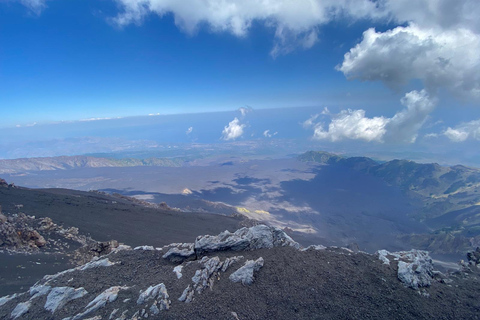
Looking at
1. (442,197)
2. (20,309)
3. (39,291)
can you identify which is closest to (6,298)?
(39,291)

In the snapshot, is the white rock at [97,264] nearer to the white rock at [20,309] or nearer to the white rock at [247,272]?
the white rock at [20,309]

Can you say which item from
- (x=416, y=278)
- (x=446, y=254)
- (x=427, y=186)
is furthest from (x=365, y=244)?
(x=427, y=186)

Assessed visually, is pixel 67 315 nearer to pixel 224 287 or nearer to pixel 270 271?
pixel 224 287

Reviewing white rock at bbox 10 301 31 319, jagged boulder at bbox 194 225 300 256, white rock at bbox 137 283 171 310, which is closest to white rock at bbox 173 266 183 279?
white rock at bbox 137 283 171 310

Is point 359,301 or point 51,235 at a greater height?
point 359,301

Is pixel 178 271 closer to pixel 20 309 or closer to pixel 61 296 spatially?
pixel 61 296
